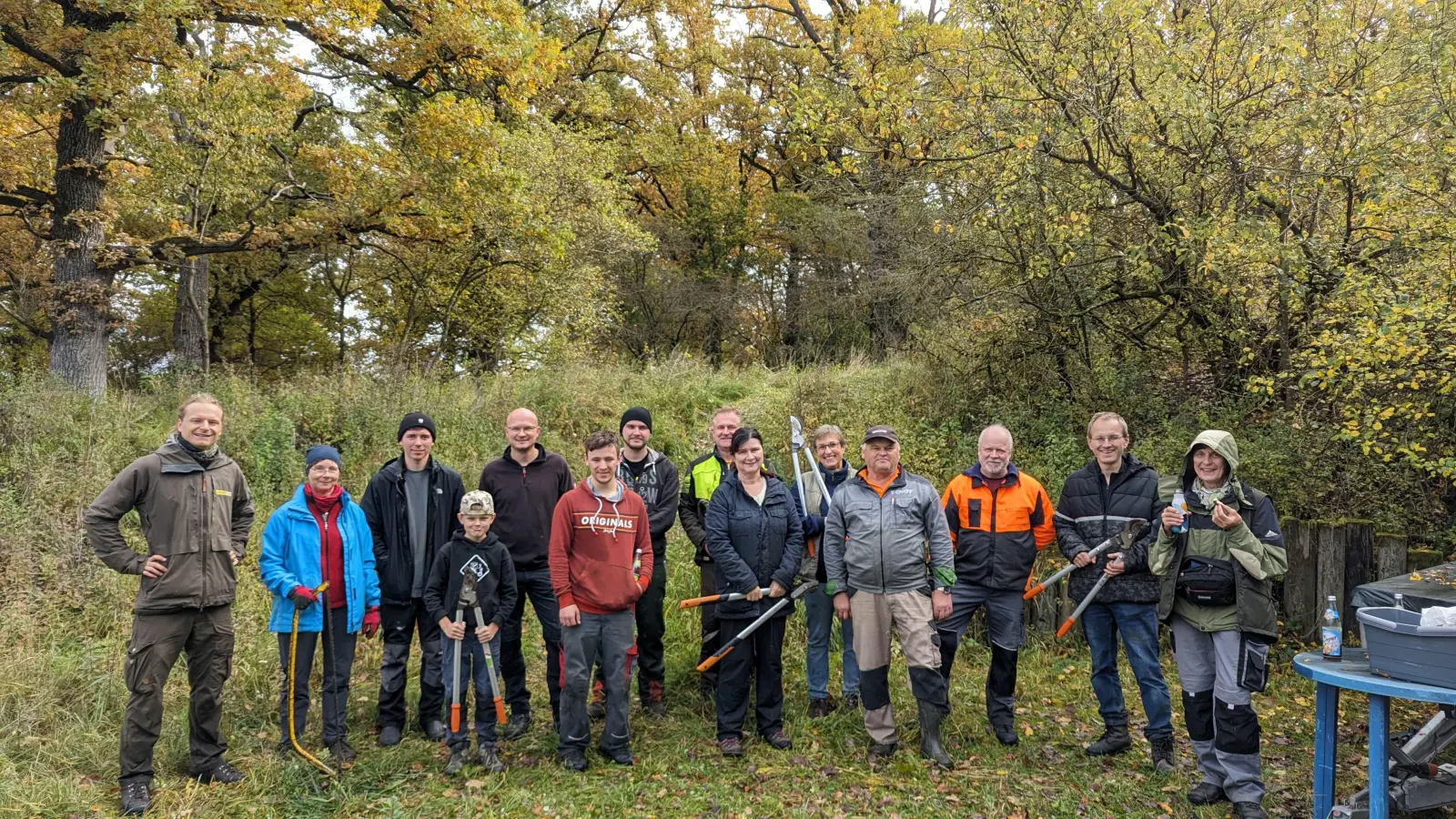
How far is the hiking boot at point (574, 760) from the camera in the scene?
447 centimetres

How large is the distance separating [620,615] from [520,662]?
0.98m

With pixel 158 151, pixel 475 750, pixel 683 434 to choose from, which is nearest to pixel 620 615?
pixel 475 750

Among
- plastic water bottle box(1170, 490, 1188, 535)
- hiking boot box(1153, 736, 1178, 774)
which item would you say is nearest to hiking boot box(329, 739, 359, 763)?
hiking boot box(1153, 736, 1178, 774)

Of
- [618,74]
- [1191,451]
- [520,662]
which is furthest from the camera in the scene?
[618,74]

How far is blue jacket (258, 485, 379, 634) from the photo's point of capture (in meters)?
4.50

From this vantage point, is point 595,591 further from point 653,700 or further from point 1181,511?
point 1181,511

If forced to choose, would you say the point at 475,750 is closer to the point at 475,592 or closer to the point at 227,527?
the point at 475,592

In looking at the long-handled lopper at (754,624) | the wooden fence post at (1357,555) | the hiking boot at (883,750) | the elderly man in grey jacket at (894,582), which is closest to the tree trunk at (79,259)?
the long-handled lopper at (754,624)

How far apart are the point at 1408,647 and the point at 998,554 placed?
197 centimetres

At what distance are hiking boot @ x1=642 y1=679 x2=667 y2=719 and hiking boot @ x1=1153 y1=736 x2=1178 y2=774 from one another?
2.96m

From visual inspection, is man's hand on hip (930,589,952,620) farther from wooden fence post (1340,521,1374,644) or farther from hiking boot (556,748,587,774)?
wooden fence post (1340,521,1374,644)

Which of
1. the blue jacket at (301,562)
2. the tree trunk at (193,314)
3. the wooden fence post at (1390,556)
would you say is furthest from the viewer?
the tree trunk at (193,314)

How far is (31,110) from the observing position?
9.81m

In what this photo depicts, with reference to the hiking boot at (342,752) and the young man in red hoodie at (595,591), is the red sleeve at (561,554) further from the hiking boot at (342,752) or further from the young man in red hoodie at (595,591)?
the hiking boot at (342,752)
